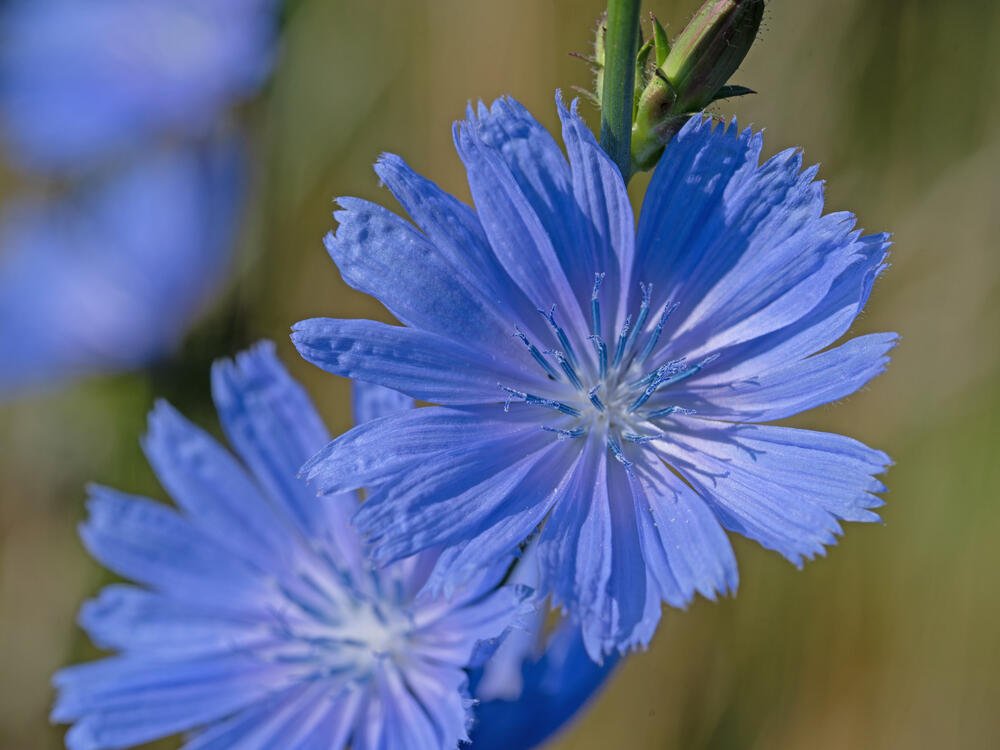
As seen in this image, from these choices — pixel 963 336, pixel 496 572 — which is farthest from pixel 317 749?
pixel 963 336

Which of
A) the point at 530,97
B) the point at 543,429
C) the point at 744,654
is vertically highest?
the point at 530,97

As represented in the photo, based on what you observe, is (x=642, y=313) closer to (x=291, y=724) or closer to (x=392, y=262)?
(x=392, y=262)

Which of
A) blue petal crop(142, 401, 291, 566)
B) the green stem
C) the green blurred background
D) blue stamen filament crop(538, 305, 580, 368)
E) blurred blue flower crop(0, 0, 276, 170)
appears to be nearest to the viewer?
the green stem

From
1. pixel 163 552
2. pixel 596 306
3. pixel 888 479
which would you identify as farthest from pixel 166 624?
pixel 888 479

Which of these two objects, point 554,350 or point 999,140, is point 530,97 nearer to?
point 999,140

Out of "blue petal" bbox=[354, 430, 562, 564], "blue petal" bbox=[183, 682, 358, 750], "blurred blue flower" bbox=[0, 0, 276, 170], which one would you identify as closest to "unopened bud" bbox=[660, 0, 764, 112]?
"blue petal" bbox=[354, 430, 562, 564]

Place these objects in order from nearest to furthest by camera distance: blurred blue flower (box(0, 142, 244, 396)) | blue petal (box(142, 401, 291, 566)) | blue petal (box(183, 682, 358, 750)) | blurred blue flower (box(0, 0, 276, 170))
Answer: blue petal (box(183, 682, 358, 750)) → blue petal (box(142, 401, 291, 566)) → blurred blue flower (box(0, 142, 244, 396)) → blurred blue flower (box(0, 0, 276, 170))

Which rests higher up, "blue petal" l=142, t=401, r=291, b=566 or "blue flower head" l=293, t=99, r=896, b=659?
"blue petal" l=142, t=401, r=291, b=566

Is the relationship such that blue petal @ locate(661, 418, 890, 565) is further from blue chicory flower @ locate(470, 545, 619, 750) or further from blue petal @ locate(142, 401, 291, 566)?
blue petal @ locate(142, 401, 291, 566)
